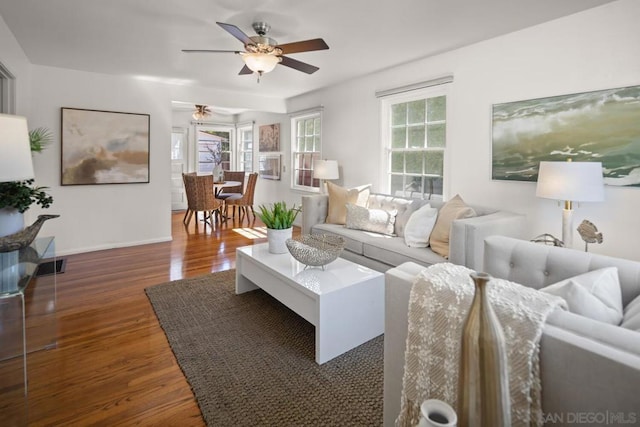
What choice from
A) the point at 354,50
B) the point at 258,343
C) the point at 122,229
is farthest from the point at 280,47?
the point at 122,229

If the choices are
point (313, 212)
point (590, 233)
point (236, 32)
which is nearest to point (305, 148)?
point (313, 212)

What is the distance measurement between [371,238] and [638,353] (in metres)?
2.73

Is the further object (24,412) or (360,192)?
(360,192)

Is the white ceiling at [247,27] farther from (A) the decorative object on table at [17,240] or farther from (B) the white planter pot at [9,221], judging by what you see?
(A) the decorative object on table at [17,240]

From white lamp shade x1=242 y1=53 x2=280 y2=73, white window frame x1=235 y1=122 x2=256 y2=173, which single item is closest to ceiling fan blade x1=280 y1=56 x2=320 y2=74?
white lamp shade x1=242 y1=53 x2=280 y2=73

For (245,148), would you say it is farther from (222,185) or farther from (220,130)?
(222,185)

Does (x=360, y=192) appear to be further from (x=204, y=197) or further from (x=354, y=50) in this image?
(x=204, y=197)

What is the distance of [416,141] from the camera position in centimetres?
418

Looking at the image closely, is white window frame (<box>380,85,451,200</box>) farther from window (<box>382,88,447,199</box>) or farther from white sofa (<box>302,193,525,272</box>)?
white sofa (<box>302,193,525,272</box>)

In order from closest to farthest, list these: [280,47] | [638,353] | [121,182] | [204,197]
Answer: [638,353]
[280,47]
[121,182]
[204,197]

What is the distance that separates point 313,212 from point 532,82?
2582 mm

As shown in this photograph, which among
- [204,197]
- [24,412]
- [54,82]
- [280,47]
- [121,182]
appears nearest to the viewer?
[24,412]

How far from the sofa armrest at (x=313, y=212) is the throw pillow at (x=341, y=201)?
86mm

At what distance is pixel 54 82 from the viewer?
A: 4.30 m
